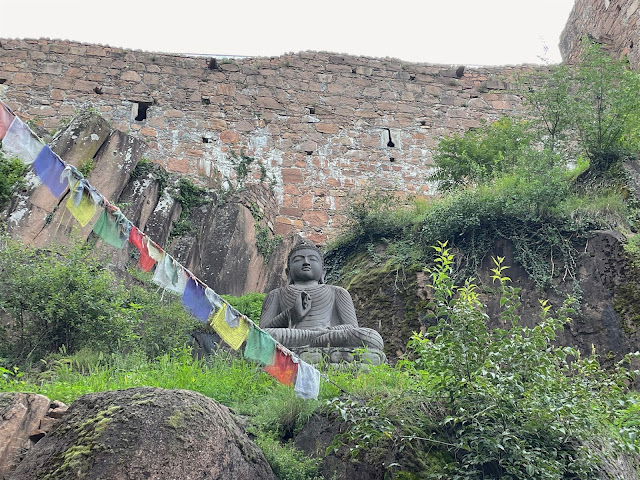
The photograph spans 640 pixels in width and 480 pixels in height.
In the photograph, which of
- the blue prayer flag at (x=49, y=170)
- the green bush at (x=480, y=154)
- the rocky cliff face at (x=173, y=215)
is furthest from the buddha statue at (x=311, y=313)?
the green bush at (x=480, y=154)

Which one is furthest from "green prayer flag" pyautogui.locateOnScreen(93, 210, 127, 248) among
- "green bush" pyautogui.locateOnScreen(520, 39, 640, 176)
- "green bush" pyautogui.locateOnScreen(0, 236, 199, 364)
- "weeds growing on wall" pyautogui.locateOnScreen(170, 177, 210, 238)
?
"green bush" pyautogui.locateOnScreen(520, 39, 640, 176)

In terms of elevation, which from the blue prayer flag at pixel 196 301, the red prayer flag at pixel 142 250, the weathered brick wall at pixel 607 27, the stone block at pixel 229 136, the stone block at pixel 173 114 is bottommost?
the blue prayer flag at pixel 196 301

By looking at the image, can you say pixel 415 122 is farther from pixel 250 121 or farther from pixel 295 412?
pixel 295 412

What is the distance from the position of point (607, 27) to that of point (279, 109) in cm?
733

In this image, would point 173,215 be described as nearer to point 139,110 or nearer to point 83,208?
point 139,110

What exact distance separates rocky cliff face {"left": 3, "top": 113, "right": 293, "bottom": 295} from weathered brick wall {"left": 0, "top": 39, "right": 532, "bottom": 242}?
4.68 feet

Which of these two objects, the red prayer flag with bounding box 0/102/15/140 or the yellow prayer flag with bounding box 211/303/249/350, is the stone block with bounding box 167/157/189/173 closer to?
the red prayer flag with bounding box 0/102/15/140

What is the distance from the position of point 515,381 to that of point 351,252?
6.56 metres

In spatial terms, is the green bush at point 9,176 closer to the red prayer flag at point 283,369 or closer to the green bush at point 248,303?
the green bush at point 248,303

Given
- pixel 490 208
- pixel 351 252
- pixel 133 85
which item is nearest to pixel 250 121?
pixel 133 85

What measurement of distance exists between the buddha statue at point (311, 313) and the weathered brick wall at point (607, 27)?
31.2 feet

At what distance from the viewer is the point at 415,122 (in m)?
17.0

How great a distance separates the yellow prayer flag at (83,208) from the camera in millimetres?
6984

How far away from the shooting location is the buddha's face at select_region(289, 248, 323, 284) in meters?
9.02
